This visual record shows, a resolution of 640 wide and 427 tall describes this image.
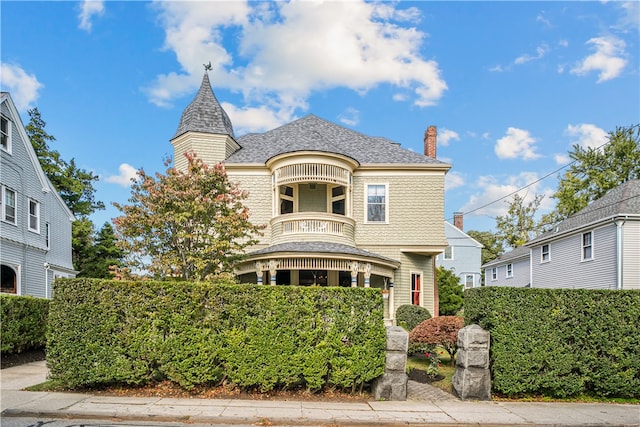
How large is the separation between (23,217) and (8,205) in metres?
1.18

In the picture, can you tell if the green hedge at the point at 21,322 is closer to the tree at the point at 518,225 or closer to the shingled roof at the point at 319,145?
the shingled roof at the point at 319,145

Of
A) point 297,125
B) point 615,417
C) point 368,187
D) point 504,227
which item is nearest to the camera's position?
point 615,417

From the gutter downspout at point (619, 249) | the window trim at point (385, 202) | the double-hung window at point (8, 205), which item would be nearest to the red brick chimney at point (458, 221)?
the gutter downspout at point (619, 249)

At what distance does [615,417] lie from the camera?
7848 millimetres

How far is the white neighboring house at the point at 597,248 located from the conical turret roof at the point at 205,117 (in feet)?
59.9

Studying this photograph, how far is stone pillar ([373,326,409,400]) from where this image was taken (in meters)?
8.63

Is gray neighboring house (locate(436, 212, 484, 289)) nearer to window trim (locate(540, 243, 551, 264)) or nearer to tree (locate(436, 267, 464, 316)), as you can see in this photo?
window trim (locate(540, 243, 551, 264))

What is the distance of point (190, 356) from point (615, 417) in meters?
7.94

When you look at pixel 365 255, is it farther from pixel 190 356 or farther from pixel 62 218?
pixel 62 218

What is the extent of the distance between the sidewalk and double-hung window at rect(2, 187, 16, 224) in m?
12.8

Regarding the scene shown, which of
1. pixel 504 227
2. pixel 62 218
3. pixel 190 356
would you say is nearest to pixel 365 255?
pixel 190 356

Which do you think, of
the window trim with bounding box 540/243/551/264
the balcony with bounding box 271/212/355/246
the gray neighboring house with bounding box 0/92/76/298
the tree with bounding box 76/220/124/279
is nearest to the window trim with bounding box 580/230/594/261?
the window trim with bounding box 540/243/551/264

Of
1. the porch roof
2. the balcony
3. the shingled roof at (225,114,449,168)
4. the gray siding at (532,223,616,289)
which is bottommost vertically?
the gray siding at (532,223,616,289)

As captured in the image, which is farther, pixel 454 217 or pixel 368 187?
pixel 454 217
